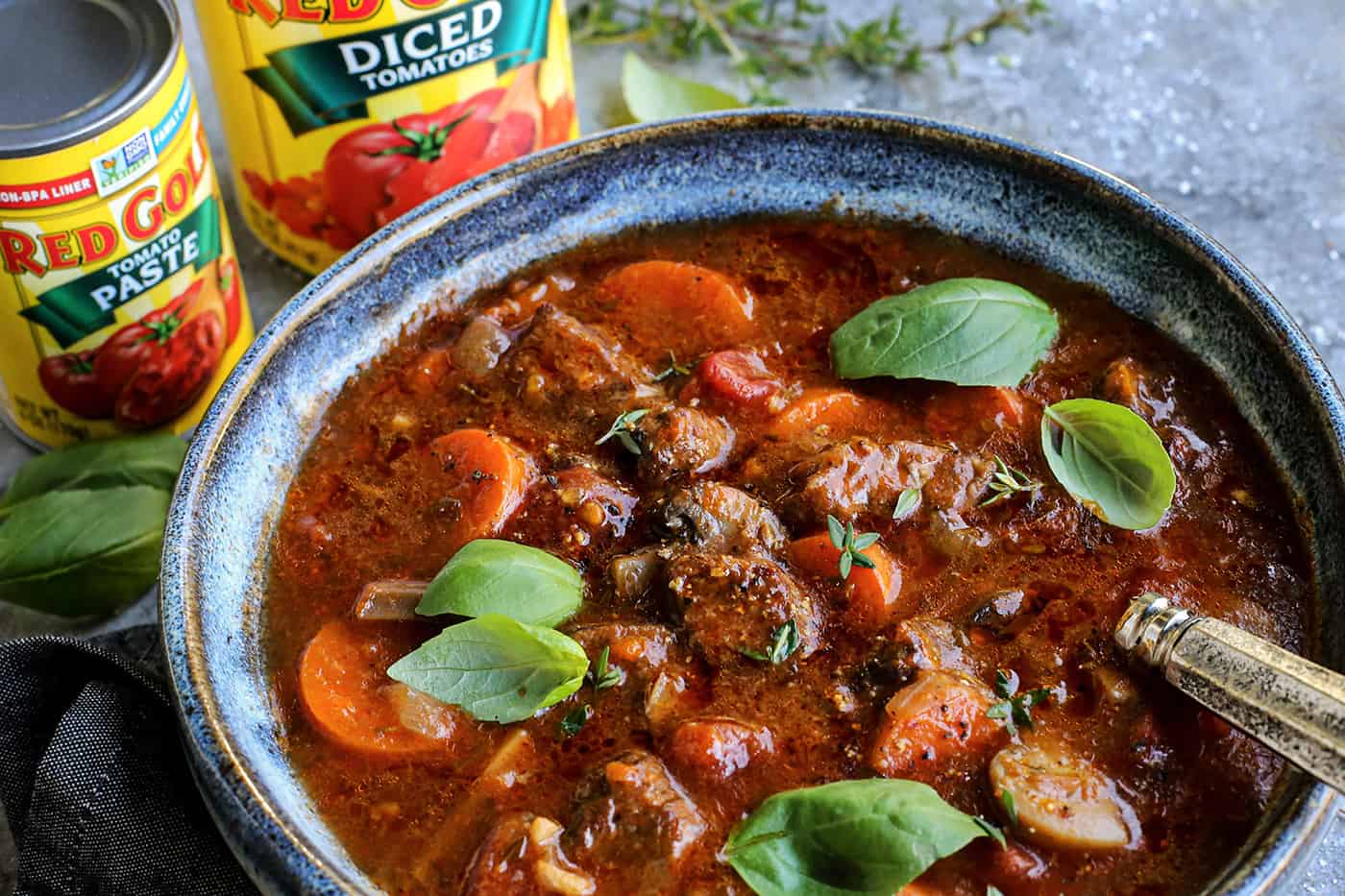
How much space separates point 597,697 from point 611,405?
663 millimetres

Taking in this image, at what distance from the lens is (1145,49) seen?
4.50 m

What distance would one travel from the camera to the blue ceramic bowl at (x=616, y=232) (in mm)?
2324

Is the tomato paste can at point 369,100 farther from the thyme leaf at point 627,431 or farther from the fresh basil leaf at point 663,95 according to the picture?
the thyme leaf at point 627,431

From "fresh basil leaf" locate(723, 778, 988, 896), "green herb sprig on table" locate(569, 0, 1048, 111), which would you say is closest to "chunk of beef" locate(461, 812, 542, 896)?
"fresh basil leaf" locate(723, 778, 988, 896)

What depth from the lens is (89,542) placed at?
310 cm

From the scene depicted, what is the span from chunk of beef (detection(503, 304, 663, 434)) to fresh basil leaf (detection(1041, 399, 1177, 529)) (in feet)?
2.63

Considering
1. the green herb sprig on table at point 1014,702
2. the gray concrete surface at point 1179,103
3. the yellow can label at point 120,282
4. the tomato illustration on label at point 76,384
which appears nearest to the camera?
the green herb sprig on table at point 1014,702

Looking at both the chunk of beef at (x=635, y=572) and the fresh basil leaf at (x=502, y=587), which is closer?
the fresh basil leaf at (x=502, y=587)

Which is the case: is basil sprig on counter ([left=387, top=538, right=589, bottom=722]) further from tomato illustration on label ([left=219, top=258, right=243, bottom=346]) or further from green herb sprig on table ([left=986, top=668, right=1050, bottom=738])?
tomato illustration on label ([left=219, top=258, right=243, bottom=346])

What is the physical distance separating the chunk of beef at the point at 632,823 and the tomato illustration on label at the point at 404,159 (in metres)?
1.81

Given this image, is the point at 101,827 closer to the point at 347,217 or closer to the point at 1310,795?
the point at 347,217

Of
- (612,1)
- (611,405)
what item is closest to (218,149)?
(612,1)

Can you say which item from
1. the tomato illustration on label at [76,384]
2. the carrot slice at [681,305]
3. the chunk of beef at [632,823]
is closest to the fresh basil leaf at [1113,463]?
the carrot slice at [681,305]

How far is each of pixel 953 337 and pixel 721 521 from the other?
1.93 feet
